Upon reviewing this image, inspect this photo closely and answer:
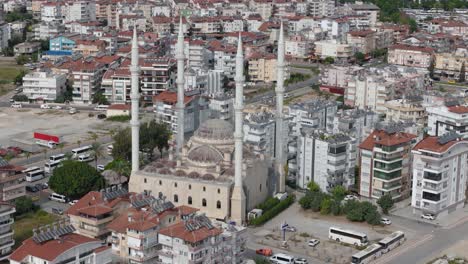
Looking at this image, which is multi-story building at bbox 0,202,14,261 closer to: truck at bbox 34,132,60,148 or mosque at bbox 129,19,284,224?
mosque at bbox 129,19,284,224

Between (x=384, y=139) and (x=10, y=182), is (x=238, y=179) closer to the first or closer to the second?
(x=384, y=139)

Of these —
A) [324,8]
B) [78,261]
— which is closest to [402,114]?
[78,261]

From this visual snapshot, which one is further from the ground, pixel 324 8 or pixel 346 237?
pixel 324 8

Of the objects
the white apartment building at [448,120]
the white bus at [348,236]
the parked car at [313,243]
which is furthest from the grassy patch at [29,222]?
the white apartment building at [448,120]

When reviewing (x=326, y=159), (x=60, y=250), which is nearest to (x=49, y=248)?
(x=60, y=250)

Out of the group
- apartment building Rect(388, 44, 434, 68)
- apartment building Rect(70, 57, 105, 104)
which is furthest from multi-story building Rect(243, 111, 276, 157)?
apartment building Rect(388, 44, 434, 68)

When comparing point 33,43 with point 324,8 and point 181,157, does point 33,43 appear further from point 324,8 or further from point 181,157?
point 181,157

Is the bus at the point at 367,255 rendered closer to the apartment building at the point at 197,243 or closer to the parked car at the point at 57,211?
the apartment building at the point at 197,243

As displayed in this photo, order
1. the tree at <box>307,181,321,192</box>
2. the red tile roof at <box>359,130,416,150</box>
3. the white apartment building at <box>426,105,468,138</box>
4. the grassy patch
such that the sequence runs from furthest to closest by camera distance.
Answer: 1. the white apartment building at <box>426,105,468,138</box>
2. the tree at <box>307,181,321,192</box>
3. the red tile roof at <box>359,130,416,150</box>
4. the grassy patch
